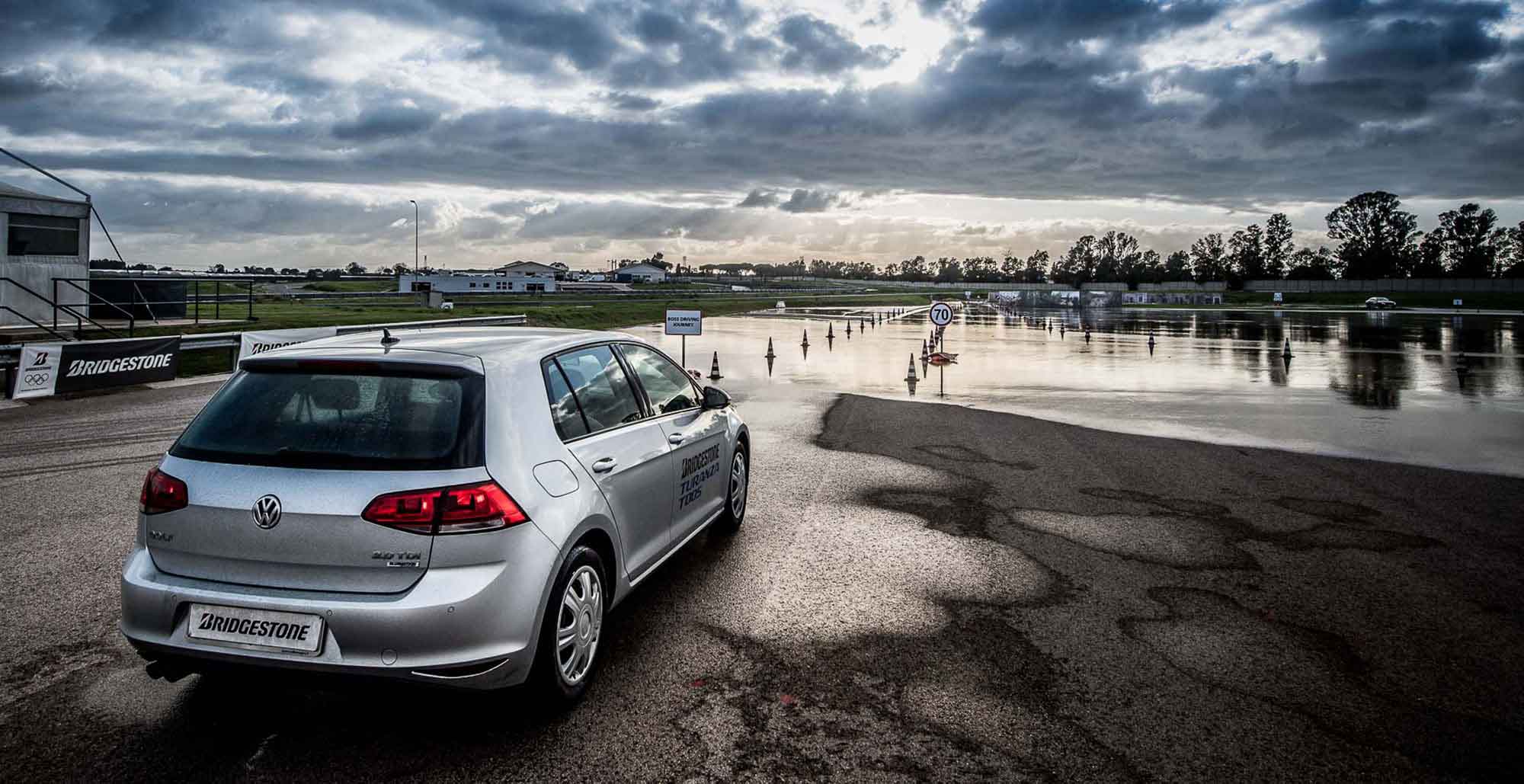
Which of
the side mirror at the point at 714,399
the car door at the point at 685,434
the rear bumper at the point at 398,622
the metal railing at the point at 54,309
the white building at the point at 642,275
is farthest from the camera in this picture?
the white building at the point at 642,275

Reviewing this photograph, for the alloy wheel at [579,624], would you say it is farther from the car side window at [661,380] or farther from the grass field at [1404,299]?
the grass field at [1404,299]

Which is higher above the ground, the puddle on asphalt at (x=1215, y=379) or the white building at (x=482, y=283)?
the white building at (x=482, y=283)

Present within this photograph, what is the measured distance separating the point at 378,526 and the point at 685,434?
7.95 ft

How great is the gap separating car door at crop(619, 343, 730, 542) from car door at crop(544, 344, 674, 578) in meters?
0.16

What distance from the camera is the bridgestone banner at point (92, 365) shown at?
15.3 m

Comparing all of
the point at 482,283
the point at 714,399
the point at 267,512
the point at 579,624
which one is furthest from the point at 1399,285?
the point at 267,512

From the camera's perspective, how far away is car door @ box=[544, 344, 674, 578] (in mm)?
4430

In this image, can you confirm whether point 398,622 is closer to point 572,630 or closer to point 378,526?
point 378,526

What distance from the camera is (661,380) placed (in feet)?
19.3

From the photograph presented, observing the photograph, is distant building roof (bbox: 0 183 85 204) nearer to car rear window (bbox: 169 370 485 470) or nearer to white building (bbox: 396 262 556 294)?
car rear window (bbox: 169 370 485 470)

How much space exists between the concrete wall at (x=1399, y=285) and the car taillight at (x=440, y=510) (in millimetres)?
130610

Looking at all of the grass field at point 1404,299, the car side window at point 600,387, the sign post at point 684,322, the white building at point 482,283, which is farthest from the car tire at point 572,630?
the grass field at point 1404,299

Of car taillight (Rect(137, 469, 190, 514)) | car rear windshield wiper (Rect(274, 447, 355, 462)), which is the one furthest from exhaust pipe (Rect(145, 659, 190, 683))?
car rear windshield wiper (Rect(274, 447, 355, 462))

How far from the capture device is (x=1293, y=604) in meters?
5.70
